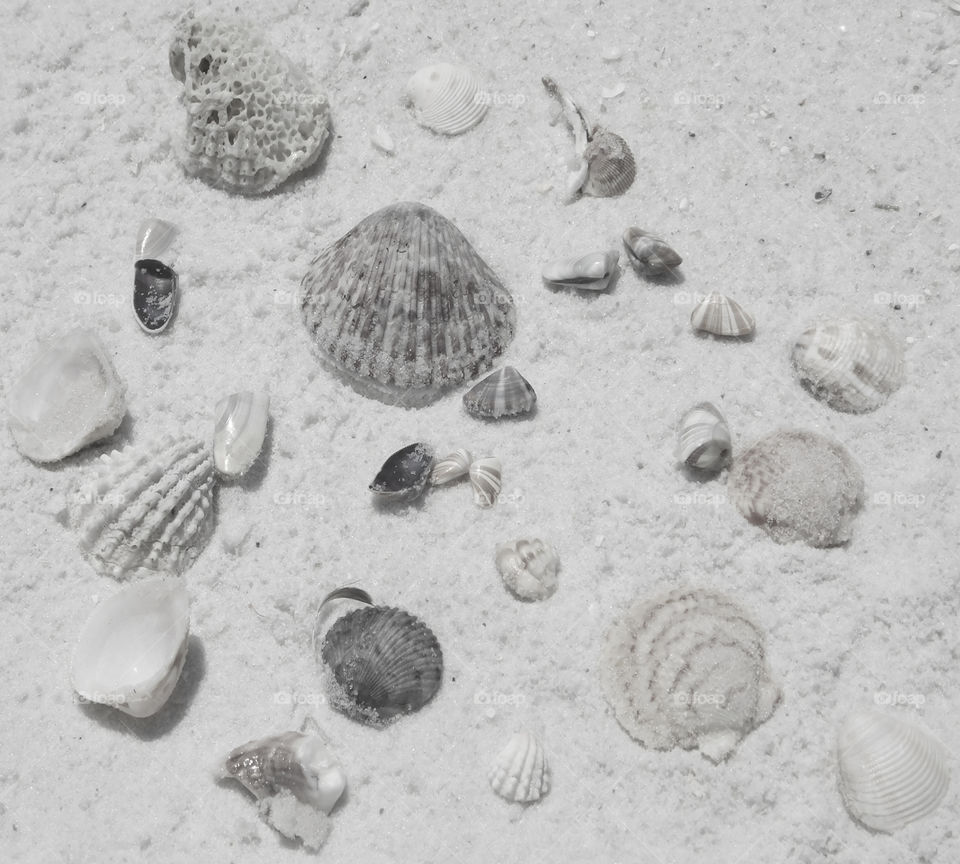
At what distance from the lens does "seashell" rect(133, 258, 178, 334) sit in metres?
4.45

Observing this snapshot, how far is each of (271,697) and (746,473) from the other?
2258 mm

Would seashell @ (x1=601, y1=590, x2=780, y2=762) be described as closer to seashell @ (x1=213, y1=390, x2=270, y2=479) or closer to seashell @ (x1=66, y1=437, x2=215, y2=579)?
seashell @ (x1=213, y1=390, x2=270, y2=479)

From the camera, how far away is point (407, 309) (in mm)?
4285

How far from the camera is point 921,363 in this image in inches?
170

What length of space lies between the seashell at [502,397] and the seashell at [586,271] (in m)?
0.53

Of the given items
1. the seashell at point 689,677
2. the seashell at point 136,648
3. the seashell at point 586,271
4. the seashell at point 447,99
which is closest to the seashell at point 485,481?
the seashell at point 689,677

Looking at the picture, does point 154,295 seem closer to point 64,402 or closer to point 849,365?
point 64,402

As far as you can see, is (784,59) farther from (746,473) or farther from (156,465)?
(156,465)

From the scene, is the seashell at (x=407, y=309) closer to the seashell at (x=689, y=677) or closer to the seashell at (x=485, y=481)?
the seashell at (x=485, y=481)

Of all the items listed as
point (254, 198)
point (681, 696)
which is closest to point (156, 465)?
point (254, 198)

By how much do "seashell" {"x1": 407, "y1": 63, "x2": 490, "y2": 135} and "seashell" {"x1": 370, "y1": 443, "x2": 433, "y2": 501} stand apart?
69.8 inches

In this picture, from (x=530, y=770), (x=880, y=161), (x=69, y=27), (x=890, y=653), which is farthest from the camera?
(x=69, y=27)

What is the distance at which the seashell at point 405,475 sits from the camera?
13.3 ft

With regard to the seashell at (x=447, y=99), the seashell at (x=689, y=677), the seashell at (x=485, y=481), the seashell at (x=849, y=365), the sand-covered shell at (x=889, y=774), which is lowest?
the sand-covered shell at (x=889, y=774)
